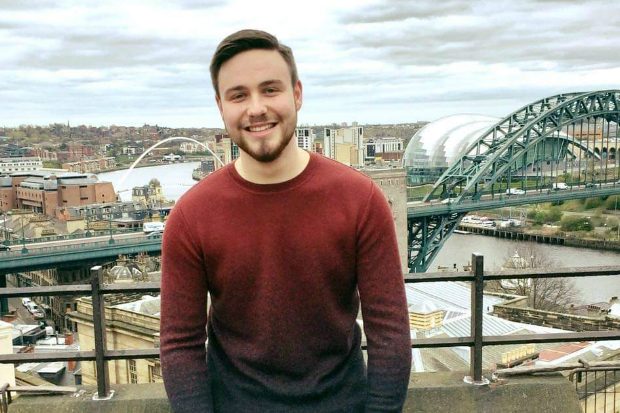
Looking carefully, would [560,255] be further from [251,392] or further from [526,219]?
[251,392]

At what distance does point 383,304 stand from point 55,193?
62.3m

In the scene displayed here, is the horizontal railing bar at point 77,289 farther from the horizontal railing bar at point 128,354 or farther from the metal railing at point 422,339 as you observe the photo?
the horizontal railing bar at point 128,354

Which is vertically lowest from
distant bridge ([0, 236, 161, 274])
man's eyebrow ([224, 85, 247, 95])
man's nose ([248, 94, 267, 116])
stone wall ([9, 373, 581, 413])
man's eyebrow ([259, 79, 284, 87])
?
distant bridge ([0, 236, 161, 274])

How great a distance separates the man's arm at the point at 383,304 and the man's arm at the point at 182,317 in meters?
0.46

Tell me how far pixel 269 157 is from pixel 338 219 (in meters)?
0.25

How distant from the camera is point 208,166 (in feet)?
285

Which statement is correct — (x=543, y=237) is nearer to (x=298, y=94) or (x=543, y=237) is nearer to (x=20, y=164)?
(x=298, y=94)

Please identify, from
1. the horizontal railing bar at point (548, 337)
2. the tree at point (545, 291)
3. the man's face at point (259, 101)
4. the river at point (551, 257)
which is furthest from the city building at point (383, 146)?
the man's face at point (259, 101)

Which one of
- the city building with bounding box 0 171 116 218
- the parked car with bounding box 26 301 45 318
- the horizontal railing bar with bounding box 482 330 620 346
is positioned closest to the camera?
the horizontal railing bar with bounding box 482 330 620 346

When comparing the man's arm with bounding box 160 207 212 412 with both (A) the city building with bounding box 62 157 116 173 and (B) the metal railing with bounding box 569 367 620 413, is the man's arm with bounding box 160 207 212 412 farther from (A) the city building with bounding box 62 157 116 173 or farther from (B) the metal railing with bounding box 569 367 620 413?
(A) the city building with bounding box 62 157 116 173

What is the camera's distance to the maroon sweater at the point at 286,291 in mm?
1862

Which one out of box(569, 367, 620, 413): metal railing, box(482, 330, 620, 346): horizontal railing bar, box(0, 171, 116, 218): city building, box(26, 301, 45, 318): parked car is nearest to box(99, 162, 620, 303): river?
box(26, 301, 45, 318): parked car

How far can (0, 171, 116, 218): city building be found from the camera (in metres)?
59.1

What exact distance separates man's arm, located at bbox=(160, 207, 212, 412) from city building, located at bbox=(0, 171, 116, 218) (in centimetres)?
5561
